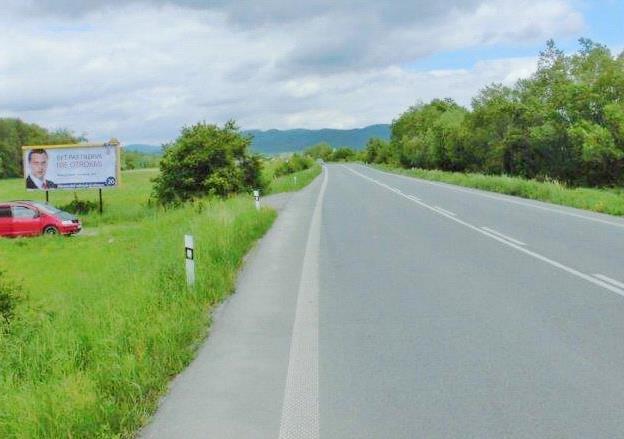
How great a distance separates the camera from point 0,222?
22.7 meters

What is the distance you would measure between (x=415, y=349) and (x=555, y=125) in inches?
2173

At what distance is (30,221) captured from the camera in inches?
904

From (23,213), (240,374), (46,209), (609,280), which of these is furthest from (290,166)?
(240,374)

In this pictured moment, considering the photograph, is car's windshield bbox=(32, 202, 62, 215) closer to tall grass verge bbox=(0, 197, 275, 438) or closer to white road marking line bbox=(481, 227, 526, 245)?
tall grass verge bbox=(0, 197, 275, 438)

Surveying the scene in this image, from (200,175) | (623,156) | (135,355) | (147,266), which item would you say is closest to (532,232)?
(147,266)

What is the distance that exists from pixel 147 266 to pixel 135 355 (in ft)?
15.9

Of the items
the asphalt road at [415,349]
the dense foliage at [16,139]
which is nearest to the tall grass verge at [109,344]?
the asphalt road at [415,349]

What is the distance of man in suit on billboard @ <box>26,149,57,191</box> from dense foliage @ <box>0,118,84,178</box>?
86373mm

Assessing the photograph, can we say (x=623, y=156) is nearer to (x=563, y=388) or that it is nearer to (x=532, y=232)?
(x=532, y=232)

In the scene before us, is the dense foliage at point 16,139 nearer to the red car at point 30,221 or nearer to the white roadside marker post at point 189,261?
the red car at point 30,221

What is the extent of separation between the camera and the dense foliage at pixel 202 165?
28.2 m

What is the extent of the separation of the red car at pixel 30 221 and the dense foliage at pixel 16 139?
96.7 metres

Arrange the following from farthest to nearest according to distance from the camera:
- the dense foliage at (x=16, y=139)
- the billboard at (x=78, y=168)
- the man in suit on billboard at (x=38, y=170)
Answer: the dense foliage at (x=16, y=139) < the man in suit on billboard at (x=38, y=170) < the billboard at (x=78, y=168)

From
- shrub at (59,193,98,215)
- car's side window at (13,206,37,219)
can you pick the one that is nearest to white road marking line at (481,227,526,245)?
car's side window at (13,206,37,219)
